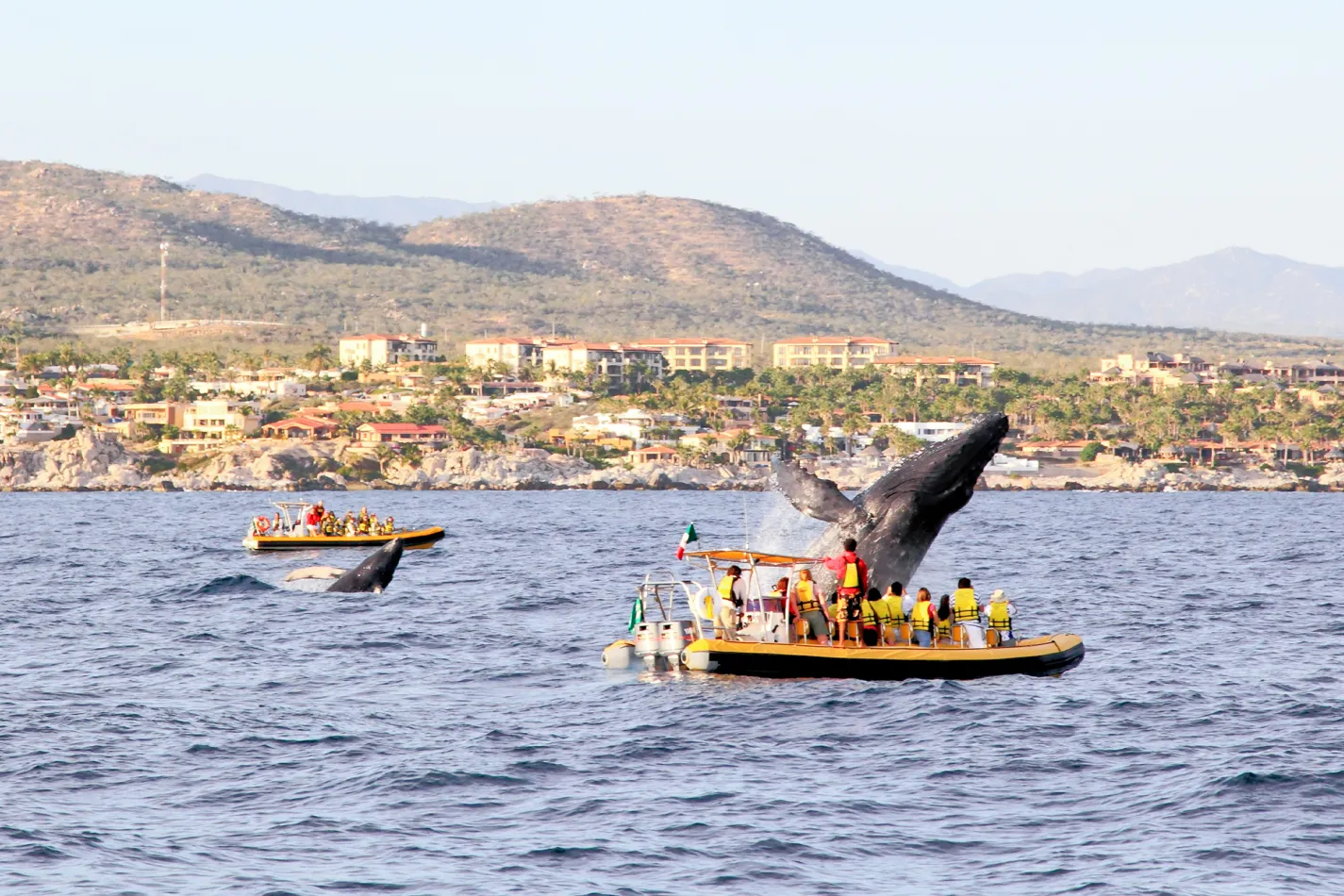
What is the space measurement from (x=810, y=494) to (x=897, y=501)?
1.99m

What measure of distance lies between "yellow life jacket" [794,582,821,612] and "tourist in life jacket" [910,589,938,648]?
6.61 feet

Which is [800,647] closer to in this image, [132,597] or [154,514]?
[132,597]

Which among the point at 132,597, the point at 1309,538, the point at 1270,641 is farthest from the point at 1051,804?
the point at 1309,538

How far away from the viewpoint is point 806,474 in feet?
120

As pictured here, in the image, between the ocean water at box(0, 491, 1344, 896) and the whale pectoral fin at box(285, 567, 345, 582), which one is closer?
the ocean water at box(0, 491, 1344, 896)

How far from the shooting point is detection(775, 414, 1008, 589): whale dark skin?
3638 cm

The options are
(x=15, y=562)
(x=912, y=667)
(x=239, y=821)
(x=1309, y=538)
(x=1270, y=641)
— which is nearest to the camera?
(x=239, y=821)

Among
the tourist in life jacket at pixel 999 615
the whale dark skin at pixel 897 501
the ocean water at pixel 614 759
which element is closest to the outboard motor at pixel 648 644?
the ocean water at pixel 614 759

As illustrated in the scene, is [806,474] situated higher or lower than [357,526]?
higher

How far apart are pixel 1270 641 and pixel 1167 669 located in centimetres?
757

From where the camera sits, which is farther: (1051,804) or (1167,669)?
(1167,669)

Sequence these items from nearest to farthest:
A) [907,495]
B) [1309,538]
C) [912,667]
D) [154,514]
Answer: [912,667] → [907,495] → [1309,538] → [154,514]

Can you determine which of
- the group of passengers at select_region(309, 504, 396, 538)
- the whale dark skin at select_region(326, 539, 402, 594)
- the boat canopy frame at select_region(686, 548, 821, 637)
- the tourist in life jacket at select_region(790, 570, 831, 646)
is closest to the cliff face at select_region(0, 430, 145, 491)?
the group of passengers at select_region(309, 504, 396, 538)

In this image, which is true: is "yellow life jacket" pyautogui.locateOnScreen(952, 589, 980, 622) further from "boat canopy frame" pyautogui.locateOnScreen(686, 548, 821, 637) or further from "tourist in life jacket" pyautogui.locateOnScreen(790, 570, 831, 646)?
"boat canopy frame" pyautogui.locateOnScreen(686, 548, 821, 637)
